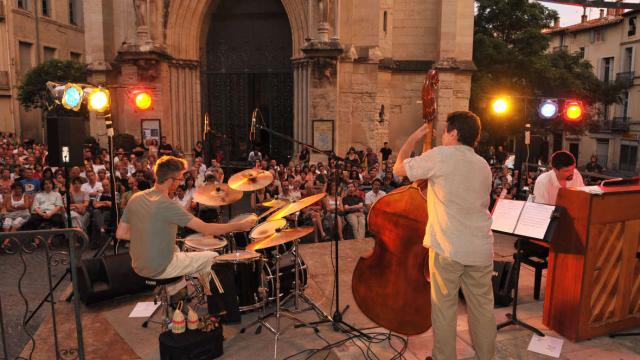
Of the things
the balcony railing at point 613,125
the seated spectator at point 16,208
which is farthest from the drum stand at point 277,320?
the balcony railing at point 613,125

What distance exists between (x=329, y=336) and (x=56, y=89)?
448cm

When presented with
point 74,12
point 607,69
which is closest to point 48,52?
point 74,12

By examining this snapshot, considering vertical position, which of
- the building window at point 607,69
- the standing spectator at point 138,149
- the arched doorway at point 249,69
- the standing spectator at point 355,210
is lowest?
the standing spectator at point 355,210

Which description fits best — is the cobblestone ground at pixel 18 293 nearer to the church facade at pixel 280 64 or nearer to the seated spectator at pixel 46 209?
the seated spectator at pixel 46 209

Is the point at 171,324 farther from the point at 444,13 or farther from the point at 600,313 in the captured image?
the point at 444,13

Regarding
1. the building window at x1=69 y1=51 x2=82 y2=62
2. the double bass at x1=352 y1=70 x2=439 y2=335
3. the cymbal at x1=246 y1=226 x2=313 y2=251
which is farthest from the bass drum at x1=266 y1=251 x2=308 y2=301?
the building window at x1=69 y1=51 x2=82 y2=62

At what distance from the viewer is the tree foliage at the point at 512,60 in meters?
24.8

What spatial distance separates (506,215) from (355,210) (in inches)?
193

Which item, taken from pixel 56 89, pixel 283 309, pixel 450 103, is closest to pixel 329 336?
pixel 283 309

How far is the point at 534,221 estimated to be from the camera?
13.8 feet

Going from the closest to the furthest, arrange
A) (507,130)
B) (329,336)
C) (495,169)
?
(329,336) → (495,169) → (507,130)

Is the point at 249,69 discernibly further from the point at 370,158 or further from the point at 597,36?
the point at 597,36

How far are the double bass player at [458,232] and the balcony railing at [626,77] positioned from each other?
119 ft

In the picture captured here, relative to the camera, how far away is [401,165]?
3.46 metres
